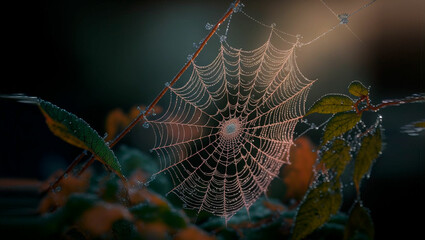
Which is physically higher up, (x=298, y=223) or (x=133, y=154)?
(x=298, y=223)

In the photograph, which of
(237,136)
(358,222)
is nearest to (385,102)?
(358,222)

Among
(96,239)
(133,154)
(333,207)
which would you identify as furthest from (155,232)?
(133,154)

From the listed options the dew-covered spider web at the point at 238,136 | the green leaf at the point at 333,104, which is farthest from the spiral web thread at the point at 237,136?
the green leaf at the point at 333,104

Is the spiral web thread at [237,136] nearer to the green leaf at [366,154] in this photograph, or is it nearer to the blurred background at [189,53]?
the blurred background at [189,53]

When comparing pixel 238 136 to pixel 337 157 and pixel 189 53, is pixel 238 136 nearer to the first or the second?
pixel 189 53

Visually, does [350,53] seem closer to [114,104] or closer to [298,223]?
[114,104]

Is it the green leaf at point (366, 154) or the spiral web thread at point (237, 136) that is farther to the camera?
the spiral web thread at point (237, 136)
